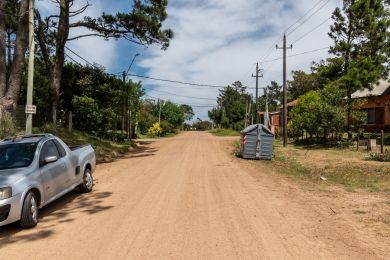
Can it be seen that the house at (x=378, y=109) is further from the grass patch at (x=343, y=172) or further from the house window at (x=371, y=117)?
the grass patch at (x=343, y=172)

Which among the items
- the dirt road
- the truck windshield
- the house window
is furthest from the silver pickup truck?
the house window

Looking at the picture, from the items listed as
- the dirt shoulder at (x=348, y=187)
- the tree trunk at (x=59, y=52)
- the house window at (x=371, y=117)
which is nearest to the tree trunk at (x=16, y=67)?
the tree trunk at (x=59, y=52)

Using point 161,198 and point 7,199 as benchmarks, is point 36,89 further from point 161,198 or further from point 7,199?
point 7,199

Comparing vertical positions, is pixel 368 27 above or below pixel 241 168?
above

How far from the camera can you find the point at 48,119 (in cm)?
2716

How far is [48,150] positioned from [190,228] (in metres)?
3.92

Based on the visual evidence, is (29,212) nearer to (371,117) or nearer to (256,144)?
(256,144)

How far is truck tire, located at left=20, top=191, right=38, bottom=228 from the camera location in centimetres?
743

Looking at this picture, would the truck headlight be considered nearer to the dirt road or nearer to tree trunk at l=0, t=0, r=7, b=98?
the dirt road

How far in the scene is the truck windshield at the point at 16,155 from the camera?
28.2 ft

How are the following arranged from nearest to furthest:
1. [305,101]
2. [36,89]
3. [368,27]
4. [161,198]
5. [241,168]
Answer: [161,198], [241,168], [36,89], [368,27], [305,101]

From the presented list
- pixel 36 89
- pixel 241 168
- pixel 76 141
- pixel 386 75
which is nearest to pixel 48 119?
pixel 36 89

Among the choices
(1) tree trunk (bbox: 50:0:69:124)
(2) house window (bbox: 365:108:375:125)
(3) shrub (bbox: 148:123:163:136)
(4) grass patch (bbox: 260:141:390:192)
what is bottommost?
(4) grass patch (bbox: 260:141:390:192)

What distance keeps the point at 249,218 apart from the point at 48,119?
21.5 meters
